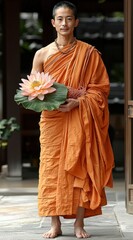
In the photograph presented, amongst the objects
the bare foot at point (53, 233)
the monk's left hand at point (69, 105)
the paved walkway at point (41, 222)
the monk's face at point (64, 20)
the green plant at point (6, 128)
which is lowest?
the paved walkway at point (41, 222)

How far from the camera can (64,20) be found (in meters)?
5.58

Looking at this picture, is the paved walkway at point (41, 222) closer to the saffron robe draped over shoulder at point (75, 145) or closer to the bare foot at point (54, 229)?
the bare foot at point (54, 229)

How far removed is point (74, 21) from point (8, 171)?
13.9 feet

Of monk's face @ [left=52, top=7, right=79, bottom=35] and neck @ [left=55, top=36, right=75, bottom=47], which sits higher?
monk's face @ [left=52, top=7, right=79, bottom=35]

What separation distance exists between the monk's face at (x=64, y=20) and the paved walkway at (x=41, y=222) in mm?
1640

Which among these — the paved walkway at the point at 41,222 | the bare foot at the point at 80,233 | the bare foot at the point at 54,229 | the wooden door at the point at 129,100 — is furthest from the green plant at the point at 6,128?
the bare foot at the point at 80,233

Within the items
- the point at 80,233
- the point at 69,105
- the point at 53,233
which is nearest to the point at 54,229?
the point at 53,233

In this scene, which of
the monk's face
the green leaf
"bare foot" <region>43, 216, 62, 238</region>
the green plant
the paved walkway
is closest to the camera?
the green leaf

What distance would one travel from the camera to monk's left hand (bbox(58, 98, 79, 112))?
5457 millimetres

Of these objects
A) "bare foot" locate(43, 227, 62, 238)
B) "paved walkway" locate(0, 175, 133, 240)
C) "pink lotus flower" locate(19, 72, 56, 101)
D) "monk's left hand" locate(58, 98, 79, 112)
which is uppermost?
"pink lotus flower" locate(19, 72, 56, 101)

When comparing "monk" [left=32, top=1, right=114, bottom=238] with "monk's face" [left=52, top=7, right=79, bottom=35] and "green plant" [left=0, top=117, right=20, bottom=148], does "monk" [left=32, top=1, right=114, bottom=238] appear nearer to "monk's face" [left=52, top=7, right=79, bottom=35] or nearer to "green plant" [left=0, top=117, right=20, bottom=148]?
"monk's face" [left=52, top=7, right=79, bottom=35]

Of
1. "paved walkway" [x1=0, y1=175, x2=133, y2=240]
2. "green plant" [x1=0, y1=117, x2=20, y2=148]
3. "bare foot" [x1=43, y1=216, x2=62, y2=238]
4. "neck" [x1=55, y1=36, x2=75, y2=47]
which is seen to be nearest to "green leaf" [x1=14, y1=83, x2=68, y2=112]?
"neck" [x1=55, y1=36, x2=75, y2=47]

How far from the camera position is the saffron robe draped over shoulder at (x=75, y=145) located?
18.1 feet

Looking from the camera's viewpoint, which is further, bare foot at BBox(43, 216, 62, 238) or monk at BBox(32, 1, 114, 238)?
bare foot at BBox(43, 216, 62, 238)
